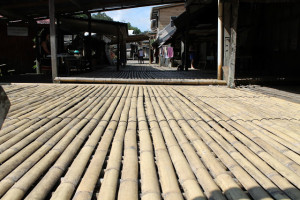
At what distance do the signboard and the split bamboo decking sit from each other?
10350 mm

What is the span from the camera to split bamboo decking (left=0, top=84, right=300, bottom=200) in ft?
5.26

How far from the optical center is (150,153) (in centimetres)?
217

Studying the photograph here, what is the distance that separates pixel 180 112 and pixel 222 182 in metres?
1.91

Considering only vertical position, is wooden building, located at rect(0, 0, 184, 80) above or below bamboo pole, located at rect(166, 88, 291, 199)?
above

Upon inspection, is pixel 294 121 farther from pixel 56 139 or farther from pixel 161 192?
pixel 56 139

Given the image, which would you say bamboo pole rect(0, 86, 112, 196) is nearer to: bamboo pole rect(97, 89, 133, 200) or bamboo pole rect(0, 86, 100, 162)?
bamboo pole rect(0, 86, 100, 162)

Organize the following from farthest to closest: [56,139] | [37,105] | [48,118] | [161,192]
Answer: [37,105]
[48,118]
[56,139]
[161,192]

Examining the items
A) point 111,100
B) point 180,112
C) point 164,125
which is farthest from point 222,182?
point 111,100

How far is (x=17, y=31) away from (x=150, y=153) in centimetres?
1278

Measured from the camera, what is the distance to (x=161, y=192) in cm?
162

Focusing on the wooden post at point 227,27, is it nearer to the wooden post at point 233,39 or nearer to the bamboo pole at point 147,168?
the wooden post at point 233,39

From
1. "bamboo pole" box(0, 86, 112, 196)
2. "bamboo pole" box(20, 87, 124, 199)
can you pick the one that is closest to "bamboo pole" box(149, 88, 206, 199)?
"bamboo pole" box(20, 87, 124, 199)

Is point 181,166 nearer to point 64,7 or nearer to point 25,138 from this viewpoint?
point 25,138

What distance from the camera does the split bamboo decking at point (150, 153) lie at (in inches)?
63.1
